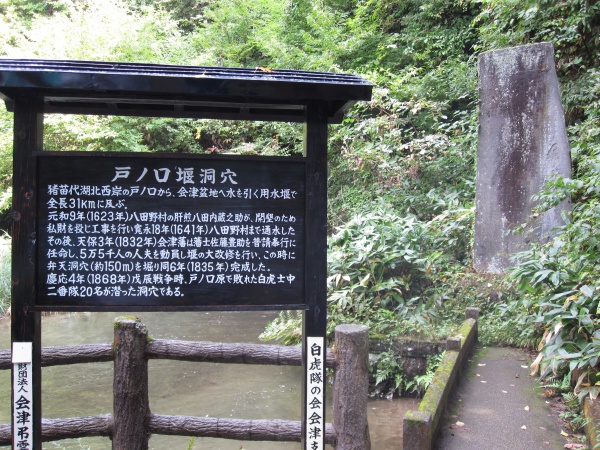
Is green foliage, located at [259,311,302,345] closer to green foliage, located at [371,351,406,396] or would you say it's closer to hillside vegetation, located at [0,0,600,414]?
hillside vegetation, located at [0,0,600,414]

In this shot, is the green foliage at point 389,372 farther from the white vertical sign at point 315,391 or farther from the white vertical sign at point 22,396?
the white vertical sign at point 22,396

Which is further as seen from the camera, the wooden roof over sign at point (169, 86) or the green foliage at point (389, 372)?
the green foliage at point (389, 372)

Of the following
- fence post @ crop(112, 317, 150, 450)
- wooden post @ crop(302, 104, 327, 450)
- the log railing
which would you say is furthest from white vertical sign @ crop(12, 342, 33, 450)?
wooden post @ crop(302, 104, 327, 450)

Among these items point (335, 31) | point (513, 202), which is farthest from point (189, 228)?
point (335, 31)

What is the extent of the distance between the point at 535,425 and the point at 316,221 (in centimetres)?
244

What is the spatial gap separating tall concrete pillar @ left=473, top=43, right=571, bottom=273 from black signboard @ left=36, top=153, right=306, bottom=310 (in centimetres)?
420

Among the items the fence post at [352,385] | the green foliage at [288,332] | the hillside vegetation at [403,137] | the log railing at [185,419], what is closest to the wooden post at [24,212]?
the log railing at [185,419]

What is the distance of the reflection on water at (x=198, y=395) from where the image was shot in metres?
4.98

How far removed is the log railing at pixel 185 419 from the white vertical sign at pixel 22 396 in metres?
0.19

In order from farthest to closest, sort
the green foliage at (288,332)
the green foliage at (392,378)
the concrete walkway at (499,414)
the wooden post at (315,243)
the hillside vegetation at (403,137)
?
the green foliage at (288,332) → the green foliage at (392,378) → the hillside vegetation at (403,137) → the concrete walkway at (499,414) → the wooden post at (315,243)

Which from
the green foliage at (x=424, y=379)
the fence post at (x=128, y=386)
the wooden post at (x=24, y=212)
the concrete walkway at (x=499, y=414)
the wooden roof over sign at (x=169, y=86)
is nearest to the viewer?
the wooden roof over sign at (x=169, y=86)

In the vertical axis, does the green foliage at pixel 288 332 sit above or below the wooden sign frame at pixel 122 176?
below

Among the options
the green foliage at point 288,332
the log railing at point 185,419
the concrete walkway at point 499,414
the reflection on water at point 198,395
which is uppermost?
the log railing at point 185,419

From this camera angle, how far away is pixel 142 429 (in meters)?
2.84
